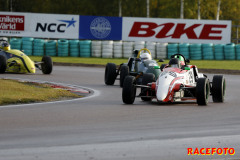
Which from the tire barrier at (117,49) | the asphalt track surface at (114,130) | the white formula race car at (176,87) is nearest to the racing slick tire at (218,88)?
the white formula race car at (176,87)

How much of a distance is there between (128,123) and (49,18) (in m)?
28.5

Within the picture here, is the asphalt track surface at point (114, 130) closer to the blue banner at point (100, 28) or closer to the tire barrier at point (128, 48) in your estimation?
the tire barrier at point (128, 48)

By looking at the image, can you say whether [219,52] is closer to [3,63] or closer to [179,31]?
[179,31]

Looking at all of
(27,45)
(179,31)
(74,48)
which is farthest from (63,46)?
(179,31)

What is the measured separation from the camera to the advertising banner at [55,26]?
37656 millimetres

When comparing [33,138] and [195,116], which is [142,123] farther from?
[33,138]

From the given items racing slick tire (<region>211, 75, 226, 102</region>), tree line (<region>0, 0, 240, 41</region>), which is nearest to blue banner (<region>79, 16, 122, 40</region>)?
racing slick tire (<region>211, 75, 226, 102</region>)

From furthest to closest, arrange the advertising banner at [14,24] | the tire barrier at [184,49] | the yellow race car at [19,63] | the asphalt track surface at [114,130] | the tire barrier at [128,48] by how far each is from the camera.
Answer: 1. the advertising banner at [14,24]
2. the tire barrier at [128,48]
3. the tire barrier at [184,49]
4. the yellow race car at [19,63]
5. the asphalt track surface at [114,130]

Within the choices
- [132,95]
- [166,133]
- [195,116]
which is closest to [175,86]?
[132,95]

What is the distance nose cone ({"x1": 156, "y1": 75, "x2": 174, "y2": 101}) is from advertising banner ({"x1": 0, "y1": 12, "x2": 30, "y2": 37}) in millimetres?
25381

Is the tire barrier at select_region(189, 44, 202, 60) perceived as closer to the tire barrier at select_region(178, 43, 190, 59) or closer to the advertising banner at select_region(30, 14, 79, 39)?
the tire barrier at select_region(178, 43, 190, 59)

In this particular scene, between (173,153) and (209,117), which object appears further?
(209,117)

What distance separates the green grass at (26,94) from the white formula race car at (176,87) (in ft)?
6.64

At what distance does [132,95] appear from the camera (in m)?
13.6
